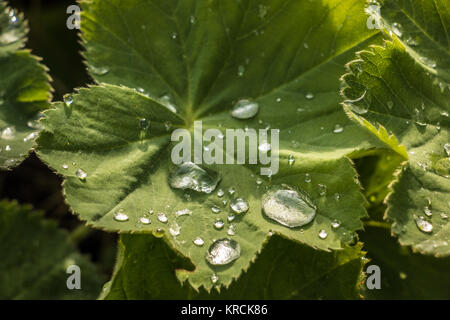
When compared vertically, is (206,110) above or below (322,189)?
above

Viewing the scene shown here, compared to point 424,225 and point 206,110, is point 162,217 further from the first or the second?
point 424,225

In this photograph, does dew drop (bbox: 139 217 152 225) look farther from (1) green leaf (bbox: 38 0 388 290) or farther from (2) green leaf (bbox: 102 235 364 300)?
(2) green leaf (bbox: 102 235 364 300)

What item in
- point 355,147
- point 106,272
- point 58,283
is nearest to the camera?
point 355,147

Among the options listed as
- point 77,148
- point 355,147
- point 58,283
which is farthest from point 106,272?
point 355,147

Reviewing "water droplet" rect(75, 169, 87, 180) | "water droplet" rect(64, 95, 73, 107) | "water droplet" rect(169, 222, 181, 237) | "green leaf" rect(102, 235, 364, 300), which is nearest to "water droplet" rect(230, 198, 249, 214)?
"water droplet" rect(169, 222, 181, 237)

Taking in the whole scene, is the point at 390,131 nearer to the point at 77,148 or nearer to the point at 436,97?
the point at 436,97

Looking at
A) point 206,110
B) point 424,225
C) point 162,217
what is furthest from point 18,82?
point 424,225

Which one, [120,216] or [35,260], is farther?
[35,260]
